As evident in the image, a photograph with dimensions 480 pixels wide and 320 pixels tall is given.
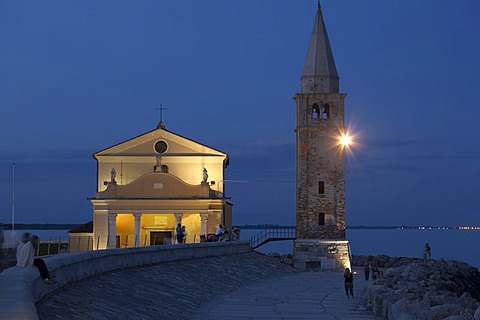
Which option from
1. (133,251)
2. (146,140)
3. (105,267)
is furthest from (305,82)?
(105,267)

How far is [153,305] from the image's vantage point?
20.4m

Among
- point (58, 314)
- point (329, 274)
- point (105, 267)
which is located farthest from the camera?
point (329, 274)

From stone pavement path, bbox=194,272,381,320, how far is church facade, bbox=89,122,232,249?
1225cm

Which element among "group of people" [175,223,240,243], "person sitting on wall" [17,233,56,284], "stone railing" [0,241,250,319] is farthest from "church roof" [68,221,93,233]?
"person sitting on wall" [17,233,56,284]

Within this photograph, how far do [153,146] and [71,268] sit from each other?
33.0 m

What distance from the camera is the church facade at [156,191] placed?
155 ft

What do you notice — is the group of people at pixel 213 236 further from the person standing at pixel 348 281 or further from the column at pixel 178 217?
the person standing at pixel 348 281

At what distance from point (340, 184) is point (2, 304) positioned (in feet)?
133

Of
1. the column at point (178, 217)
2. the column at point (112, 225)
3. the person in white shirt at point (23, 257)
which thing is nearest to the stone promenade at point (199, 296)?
the person in white shirt at point (23, 257)

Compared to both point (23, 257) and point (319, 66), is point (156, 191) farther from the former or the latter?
point (23, 257)

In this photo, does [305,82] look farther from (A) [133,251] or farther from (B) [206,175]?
(A) [133,251]

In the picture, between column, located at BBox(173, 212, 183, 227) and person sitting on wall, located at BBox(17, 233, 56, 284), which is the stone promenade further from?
column, located at BBox(173, 212, 183, 227)

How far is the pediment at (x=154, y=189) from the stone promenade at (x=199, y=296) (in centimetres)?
936

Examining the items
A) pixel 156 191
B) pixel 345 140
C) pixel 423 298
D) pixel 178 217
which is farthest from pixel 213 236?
pixel 423 298
